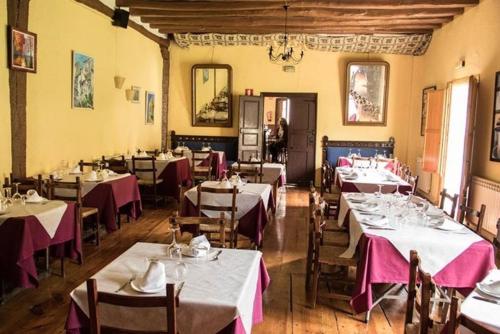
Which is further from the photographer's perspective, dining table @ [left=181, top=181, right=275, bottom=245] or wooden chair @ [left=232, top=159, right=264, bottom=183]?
wooden chair @ [left=232, top=159, right=264, bottom=183]

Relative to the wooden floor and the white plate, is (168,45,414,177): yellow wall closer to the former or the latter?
the wooden floor

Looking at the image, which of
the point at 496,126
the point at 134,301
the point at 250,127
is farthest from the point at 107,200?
the point at 250,127

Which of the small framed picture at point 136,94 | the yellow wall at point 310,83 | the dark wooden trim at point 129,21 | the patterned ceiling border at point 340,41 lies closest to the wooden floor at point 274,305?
the dark wooden trim at point 129,21

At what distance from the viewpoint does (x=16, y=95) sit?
17.1 feet

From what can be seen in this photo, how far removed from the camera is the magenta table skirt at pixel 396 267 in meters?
3.15

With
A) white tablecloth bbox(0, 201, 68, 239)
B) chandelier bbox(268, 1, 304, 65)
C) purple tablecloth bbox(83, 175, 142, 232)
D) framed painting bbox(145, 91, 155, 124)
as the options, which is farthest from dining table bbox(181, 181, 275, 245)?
framed painting bbox(145, 91, 155, 124)

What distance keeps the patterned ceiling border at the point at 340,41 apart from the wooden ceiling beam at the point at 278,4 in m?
2.16

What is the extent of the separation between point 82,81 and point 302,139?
18.3 ft

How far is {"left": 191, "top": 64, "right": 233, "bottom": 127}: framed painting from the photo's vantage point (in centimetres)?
1078

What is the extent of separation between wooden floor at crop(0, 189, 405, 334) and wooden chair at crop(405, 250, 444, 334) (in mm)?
1019

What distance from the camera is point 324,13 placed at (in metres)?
→ 7.91

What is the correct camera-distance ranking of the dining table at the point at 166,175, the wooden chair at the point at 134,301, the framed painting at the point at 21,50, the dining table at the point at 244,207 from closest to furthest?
the wooden chair at the point at 134,301 → the dining table at the point at 244,207 → the framed painting at the point at 21,50 → the dining table at the point at 166,175

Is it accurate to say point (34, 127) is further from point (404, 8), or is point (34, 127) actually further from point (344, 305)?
point (404, 8)

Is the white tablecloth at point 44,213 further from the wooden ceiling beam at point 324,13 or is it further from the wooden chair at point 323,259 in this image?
the wooden ceiling beam at point 324,13
